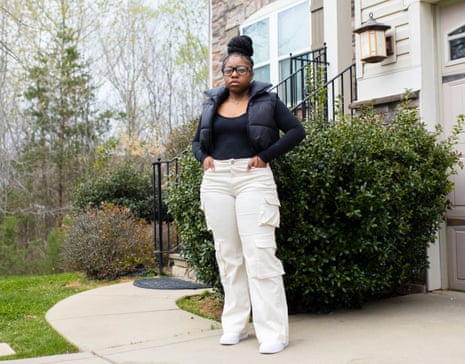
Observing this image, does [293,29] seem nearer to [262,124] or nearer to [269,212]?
[262,124]

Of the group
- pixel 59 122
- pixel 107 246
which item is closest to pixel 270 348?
pixel 107 246

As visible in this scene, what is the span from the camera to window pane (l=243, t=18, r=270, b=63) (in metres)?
9.23

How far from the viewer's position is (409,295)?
204 inches

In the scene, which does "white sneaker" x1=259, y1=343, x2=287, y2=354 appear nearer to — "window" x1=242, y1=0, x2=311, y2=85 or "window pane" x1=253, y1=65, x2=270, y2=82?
"window" x1=242, y1=0, x2=311, y2=85

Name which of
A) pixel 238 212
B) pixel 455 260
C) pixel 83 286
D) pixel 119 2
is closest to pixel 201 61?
pixel 119 2

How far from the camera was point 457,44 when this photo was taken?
17.1 feet

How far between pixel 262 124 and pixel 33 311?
2995mm

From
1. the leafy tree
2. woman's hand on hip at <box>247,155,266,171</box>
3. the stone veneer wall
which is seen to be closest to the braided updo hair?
woman's hand on hip at <box>247,155,266,171</box>

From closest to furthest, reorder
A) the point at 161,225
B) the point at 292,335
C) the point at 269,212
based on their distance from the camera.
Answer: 1. the point at 269,212
2. the point at 292,335
3. the point at 161,225

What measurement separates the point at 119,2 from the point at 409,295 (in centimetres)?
1483

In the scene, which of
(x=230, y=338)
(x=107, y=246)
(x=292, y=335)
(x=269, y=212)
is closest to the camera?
(x=269, y=212)

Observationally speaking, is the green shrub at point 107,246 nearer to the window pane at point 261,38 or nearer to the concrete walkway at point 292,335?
the concrete walkway at point 292,335

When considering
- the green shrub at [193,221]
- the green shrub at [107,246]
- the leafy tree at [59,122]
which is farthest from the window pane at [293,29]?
the leafy tree at [59,122]

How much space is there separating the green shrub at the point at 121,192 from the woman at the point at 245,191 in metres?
5.90
